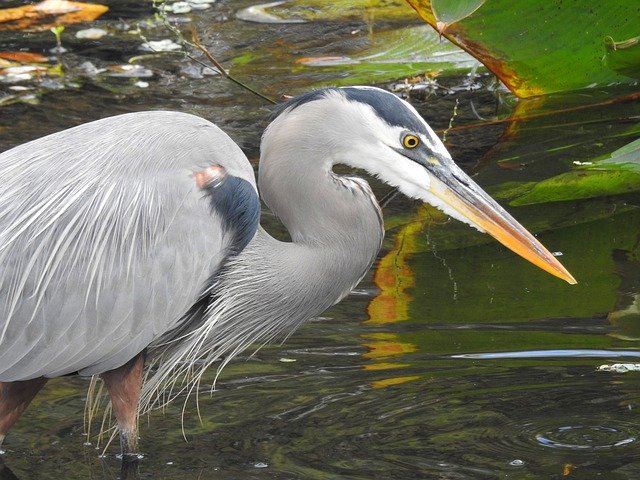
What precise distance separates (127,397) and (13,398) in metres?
0.40

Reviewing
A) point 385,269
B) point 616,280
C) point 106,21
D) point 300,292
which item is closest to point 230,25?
point 106,21

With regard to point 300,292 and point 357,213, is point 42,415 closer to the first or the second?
point 300,292

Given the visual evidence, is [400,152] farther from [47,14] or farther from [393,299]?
[47,14]

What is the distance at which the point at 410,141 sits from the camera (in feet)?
12.7

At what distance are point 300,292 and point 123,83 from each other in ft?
12.2

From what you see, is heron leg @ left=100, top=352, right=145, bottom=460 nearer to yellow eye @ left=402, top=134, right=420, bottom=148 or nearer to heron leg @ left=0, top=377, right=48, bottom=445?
heron leg @ left=0, top=377, right=48, bottom=445

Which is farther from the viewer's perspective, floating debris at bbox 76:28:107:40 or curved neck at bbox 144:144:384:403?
floating debris at bbox 76:28:107:40

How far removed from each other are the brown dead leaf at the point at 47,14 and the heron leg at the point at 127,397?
15.9ft

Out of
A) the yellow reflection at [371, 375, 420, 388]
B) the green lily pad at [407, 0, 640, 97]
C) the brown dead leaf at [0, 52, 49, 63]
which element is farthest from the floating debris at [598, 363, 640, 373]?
the brown dead leaf at [0, 52, 49, 63]

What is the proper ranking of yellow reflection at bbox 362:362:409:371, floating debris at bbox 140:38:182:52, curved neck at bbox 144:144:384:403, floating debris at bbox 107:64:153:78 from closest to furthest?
curved neck at bbox 144:144:384:403 → yellow reflection at bbox 362:362:409:371 → floating debris at bbox 107:64:153:78 → floating debris at bbox 140:38:182:52

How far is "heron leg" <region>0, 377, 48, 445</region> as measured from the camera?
158 inches

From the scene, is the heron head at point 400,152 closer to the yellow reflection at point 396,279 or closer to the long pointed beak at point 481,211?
the long pointed beak at point 481,211

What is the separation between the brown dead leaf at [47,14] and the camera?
8.41m

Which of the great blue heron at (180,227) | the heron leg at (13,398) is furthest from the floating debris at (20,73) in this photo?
the heron leg at (13,398)
